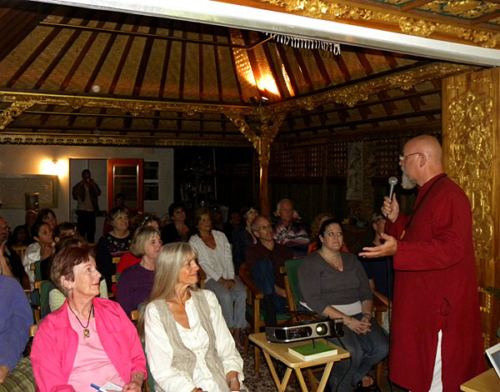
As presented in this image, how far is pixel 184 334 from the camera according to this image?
2.67 m

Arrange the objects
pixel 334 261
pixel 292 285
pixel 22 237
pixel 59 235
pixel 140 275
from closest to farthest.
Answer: pixel 140 275 → pixel 334 261 → pixel 292 285 → pixel 59 235 → pixel 22 237

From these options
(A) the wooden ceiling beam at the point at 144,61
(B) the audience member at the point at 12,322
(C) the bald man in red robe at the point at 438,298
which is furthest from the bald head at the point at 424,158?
(A) the wooden ceiling beam at the point at 144,61

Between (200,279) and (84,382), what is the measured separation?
7.74ft

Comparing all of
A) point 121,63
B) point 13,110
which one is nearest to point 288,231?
point 121,63

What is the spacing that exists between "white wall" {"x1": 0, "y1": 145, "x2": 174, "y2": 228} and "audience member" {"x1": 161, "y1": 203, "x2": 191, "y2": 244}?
545 centimetres

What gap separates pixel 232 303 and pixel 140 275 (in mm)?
1367

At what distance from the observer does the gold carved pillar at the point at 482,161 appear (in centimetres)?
361

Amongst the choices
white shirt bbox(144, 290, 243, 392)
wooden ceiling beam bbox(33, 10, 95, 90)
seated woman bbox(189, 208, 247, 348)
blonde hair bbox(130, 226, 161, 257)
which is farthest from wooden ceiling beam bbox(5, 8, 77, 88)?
white shirt bbox(144, 290, 243, 392)

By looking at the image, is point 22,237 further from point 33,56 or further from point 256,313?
point 256,313

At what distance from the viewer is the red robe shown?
2564 millimetres

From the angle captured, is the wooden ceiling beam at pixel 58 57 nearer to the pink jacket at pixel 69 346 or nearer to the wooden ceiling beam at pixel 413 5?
the wooden ceiling beam at pixel 413 5

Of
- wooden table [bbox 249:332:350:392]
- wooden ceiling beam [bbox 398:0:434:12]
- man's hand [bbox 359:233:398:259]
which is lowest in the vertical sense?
wooden table [bbox 249:332:350:392]

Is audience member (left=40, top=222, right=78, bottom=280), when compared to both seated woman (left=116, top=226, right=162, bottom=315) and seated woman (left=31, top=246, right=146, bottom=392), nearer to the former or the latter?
seated woman (left=116, top=226, right=162, bottom=315)

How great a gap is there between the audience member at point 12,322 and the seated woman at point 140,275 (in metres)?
0.75
